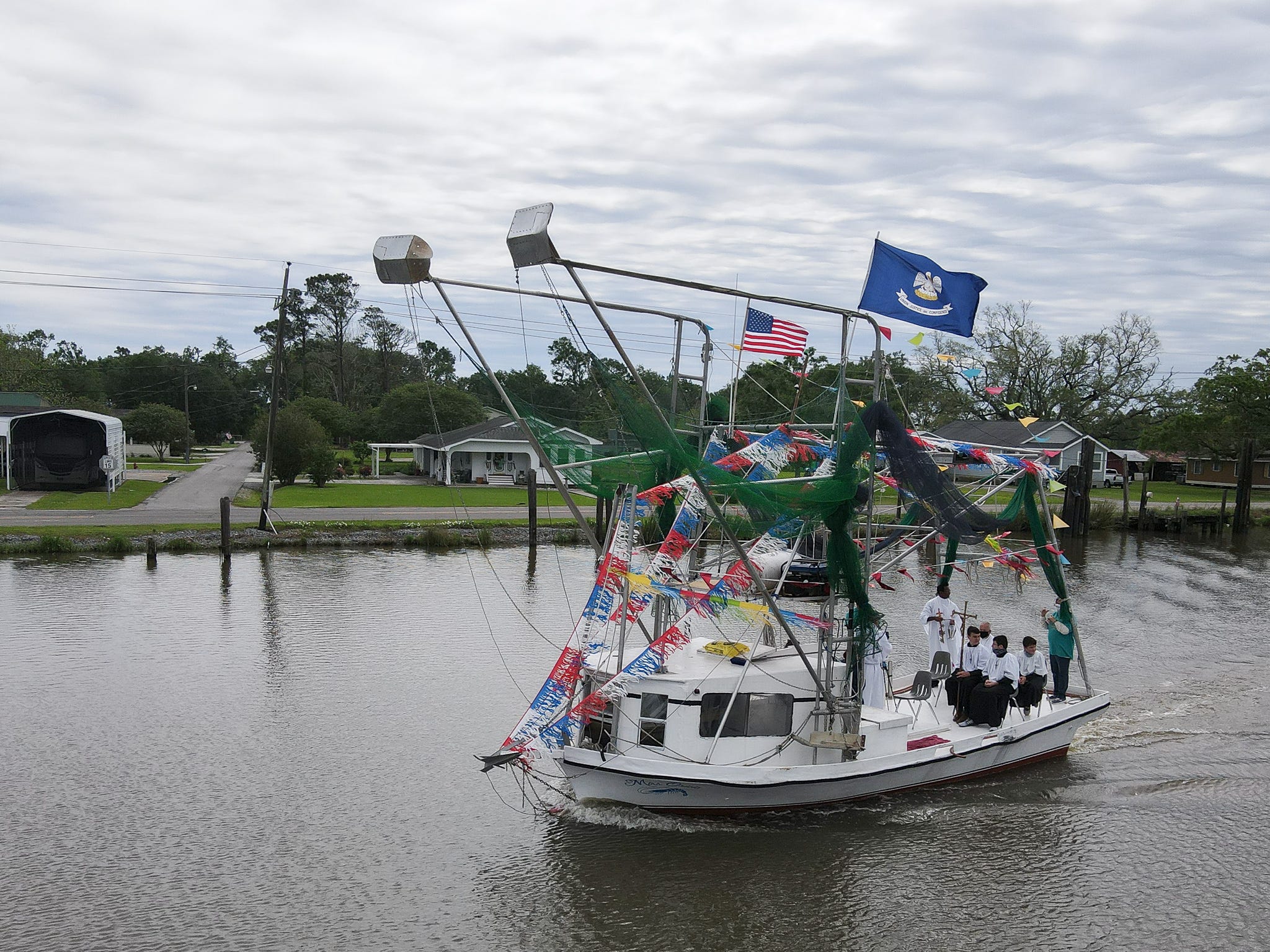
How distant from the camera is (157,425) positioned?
277 ft

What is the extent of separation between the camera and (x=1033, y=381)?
6975 centimetres

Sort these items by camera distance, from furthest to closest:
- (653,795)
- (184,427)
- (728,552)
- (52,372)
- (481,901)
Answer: (52,372)
(184,427)
(728,552)
(653,795)
(481,901)

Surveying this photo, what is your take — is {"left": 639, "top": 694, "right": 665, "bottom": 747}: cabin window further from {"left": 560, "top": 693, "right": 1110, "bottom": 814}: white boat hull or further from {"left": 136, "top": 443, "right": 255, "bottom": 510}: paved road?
{"left": 136, "top": 443, "right": 255, "bottom": 510}: paved road

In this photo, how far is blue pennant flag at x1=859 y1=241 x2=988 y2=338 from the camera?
12.7 metres

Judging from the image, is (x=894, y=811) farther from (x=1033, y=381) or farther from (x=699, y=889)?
(x=1033, y=381)

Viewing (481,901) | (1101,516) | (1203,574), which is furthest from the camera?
(1101,516)

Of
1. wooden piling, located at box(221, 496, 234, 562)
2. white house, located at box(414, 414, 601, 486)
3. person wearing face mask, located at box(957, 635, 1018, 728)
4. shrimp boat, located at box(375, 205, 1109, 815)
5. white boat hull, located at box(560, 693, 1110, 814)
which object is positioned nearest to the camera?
shrimp boat, located at box(375, 205, 1109, 815)

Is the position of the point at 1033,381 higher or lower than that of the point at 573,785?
higher

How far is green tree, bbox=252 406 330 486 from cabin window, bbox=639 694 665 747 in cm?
4239

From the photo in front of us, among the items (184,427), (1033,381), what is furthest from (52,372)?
(1033,381)

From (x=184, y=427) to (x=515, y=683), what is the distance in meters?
74.8

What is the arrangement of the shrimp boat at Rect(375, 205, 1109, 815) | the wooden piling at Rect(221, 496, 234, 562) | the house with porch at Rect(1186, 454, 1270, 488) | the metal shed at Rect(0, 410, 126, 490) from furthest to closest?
the house with porch at Rect(1186, 454, 1270, 488), the metal shed at Rect(0, 410, 126, 490), the wooden piling at Rect(221, 496, 234, 562), the shrimp boat at Rect(375, 205, 1109, 815)

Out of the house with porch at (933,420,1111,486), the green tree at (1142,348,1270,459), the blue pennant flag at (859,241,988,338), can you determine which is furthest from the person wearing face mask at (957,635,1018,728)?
the green tree at (1142,348,1270,459)

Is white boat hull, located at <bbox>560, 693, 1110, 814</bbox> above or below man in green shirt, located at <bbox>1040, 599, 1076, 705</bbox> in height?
below
